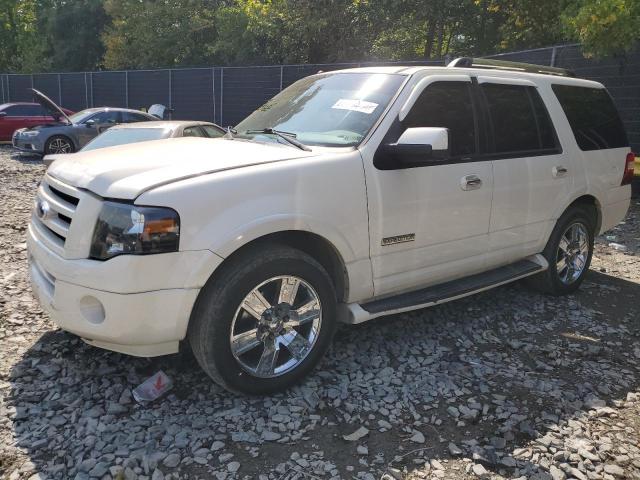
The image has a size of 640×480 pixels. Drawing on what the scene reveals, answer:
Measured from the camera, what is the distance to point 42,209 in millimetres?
3287

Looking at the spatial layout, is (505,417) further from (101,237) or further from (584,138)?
(584,138)

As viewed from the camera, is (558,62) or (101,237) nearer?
(101,237)

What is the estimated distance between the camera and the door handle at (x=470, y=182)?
383cm

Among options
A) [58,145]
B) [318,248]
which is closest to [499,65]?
[318,248]

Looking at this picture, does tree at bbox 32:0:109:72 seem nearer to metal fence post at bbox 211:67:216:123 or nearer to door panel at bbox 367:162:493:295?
metal fence post at bbox 211:67:216:123

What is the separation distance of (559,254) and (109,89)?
24.1 m

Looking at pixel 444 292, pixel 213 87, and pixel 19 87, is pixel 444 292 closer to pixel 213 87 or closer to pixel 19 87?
pixel 213 87

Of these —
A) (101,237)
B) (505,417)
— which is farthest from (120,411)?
(505,417)

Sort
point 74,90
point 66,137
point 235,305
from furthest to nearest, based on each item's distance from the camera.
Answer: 1. point 74,90
2. point 66,137
3. point 235,305

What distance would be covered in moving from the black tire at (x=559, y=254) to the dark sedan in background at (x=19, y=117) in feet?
52.9

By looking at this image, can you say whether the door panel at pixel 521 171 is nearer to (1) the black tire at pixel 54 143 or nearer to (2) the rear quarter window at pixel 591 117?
(2) the rear quarter window at pixel 591 117

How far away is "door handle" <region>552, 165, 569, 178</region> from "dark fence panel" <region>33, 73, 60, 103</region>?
92.1ft

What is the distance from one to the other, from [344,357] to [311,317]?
0.61 m

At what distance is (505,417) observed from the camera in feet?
10.3
